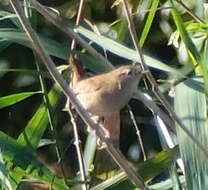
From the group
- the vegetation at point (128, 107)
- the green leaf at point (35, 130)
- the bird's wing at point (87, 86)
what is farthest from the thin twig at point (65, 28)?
the green leaf at point (35, 130)

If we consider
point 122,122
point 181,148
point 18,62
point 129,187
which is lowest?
point 122,122

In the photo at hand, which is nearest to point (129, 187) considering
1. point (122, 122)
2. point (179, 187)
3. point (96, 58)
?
point (179, 187)

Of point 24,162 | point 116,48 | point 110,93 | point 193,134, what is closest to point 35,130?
point 24,162

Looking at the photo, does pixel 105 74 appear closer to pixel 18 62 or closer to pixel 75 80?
pixel 75 80

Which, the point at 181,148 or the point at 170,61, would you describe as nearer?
the point at 181,148

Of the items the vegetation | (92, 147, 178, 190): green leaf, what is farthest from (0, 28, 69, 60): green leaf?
(92, 147, 178, 190): green leaf

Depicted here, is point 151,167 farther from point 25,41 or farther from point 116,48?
point 25,41
